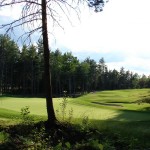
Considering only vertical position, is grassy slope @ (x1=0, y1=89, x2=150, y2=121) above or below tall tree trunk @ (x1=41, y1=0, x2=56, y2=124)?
below

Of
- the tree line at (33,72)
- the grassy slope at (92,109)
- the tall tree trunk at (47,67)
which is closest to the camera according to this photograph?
the tall tree trunk at (47,67)

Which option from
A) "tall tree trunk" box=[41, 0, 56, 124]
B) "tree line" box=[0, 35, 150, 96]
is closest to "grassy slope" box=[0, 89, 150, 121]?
"tall tree trunk" box=[41, 0, 56, 124]

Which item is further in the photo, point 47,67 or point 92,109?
point 92,109

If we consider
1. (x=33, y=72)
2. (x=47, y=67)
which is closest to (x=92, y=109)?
(x=47, y=67)

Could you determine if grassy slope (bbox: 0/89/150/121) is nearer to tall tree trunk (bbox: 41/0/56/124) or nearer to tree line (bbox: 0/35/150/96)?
tall tree trunk (bbox: 41/0/56/124)

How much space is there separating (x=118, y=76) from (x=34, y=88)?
69.9 meters

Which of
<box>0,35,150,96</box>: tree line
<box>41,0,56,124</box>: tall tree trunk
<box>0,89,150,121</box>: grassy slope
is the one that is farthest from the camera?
<box>0,35,150,96</box>: tree line

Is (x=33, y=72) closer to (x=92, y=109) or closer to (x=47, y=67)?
(x=92, y=109)

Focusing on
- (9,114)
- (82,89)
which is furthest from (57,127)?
(82,89)

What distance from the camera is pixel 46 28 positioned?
1620 cm

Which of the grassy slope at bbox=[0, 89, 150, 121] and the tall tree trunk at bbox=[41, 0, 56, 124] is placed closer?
the tall tree trunk at bbox=[41, 0, 56, 124]

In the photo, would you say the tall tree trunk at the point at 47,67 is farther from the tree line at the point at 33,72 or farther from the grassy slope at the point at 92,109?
the tree line at the point at 33,72

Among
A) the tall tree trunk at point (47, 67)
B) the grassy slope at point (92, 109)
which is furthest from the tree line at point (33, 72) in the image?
the tall tree trunk at point (47, 67)

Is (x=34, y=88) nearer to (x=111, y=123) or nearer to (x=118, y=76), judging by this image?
(x=118, y=76)
